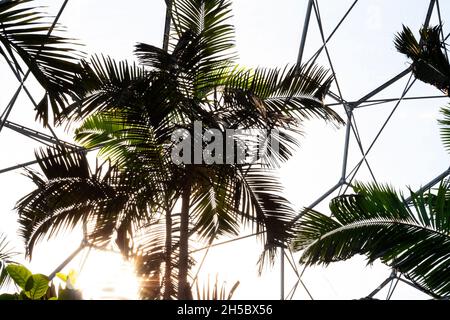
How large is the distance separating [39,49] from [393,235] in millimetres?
2266

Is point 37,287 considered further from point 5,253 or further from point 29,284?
point 5,253

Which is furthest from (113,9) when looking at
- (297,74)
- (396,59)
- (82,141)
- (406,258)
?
(406,258)

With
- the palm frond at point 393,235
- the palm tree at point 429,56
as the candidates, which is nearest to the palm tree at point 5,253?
the palm frond at point 393,235

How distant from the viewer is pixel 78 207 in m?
5.89

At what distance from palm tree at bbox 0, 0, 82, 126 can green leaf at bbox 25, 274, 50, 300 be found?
4.66 ft

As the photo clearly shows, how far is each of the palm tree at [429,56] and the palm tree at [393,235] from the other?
4.68ft

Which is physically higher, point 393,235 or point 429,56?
point 429,56

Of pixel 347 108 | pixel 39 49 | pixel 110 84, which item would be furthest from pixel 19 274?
pixel 347 108

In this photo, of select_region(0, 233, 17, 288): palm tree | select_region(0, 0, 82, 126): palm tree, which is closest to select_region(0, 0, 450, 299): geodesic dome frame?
select_region(0, 233, 17, 288): palm tree

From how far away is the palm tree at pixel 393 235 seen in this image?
402cm

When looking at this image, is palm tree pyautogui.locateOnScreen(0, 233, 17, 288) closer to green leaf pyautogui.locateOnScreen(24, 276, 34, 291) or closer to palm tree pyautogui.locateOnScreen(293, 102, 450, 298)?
green leaf pyautogui.locateOnScreen(24, 276, 34, 291)

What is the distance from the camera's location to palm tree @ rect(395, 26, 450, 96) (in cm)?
543

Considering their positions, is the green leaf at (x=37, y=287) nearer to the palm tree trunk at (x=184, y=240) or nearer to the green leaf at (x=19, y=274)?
the green leaf at (x=19, y=274)

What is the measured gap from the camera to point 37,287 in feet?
15.1
